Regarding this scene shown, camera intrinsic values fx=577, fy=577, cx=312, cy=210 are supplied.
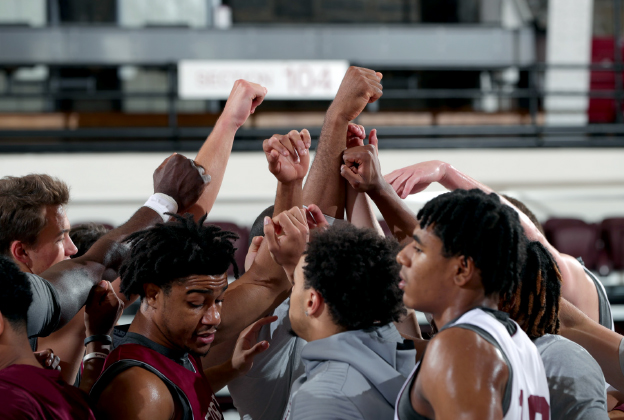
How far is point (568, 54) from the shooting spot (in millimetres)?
6375

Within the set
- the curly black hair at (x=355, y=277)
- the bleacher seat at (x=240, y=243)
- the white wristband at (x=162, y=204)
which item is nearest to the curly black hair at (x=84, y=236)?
the white wristband at (x=162, y=204)

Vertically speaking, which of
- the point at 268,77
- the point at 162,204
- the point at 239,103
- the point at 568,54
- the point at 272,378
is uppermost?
the point at 568,54

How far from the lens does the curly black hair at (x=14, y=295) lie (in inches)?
42.6

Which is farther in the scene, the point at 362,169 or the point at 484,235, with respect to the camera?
the point at 362,169

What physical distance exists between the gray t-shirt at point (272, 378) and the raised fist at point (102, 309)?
1.24 ft

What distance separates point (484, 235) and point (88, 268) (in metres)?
0.92

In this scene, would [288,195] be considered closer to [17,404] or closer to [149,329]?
[149,329]

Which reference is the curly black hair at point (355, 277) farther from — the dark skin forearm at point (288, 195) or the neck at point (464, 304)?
the dark skin forearm at point (288, 195)

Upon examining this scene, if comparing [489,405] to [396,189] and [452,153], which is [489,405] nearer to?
Result: [396,189]

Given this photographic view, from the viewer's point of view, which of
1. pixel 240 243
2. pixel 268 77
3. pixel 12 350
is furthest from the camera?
pixel 268 77

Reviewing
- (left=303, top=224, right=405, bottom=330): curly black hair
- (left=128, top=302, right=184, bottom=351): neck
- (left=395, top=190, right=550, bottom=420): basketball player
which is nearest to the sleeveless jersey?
(left=395, top=190, right=550, bottom=420): basketball player

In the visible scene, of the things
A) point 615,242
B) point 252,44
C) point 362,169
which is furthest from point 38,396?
point 252,44

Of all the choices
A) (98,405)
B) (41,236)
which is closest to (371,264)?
(98,405)

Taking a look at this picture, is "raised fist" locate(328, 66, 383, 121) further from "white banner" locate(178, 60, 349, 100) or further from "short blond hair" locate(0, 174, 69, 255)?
"white banner" locate(178, 60, 349, 100)
